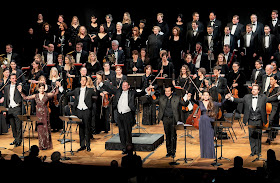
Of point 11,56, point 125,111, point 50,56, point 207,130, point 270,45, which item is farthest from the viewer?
point 11,56

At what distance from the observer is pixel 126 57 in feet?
43.5

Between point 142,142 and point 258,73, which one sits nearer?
point 142,142

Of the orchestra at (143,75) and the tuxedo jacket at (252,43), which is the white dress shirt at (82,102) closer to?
the orchestra at (143,75)

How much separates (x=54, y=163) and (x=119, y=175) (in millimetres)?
933

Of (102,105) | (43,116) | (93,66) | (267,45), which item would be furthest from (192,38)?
(43,116)

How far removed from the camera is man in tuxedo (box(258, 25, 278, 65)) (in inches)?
476

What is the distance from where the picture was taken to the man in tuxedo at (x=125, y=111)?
919 centimetres

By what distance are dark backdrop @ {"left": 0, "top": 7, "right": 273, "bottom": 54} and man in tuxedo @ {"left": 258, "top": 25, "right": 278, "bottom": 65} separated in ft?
6.66

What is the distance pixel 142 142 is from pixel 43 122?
2.15 metres

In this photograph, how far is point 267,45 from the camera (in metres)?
12.1

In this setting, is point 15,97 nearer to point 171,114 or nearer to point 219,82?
point 171,114

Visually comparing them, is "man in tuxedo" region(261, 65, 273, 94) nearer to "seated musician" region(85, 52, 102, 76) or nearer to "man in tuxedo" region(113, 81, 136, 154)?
"man in tuxedo" region(113, 81, 136, 154)

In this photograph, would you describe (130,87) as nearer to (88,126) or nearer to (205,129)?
(88,126)

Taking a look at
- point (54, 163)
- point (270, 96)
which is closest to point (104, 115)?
point (270, 96)
